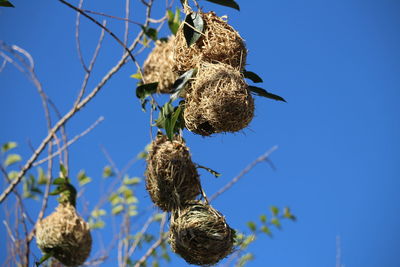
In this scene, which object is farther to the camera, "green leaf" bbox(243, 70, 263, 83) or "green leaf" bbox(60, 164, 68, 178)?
"green leaf" bbox(60, 164, 68, 178)

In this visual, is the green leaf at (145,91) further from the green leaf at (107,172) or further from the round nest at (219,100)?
the green leaf at (107,172)

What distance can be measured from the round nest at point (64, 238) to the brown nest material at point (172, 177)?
0.65 meters

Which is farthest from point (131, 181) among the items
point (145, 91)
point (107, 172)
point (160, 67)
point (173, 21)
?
point (145, 91)

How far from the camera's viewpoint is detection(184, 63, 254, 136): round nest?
4.72ft

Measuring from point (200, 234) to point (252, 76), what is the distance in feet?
1.61

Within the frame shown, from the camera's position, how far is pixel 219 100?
1.44 metres

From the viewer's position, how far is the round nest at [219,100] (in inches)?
56.6

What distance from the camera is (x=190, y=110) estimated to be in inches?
59.2

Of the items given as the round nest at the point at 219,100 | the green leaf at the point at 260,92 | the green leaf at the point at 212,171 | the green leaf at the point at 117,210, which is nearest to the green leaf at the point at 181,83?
the round nest at the point at 219,100

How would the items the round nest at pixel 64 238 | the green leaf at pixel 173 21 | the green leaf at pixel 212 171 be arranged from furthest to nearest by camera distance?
the green leaf at pixel 173 21 → the round nest at pixel 64 238 → the green leaf at pixel 212 171

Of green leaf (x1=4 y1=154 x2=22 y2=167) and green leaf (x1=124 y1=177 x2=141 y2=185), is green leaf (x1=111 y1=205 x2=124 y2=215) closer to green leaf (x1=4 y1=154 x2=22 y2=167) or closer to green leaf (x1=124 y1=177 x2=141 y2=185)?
green leaf (x1=124 y1=177 x2=141 y2=185)

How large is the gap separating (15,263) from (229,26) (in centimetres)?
154

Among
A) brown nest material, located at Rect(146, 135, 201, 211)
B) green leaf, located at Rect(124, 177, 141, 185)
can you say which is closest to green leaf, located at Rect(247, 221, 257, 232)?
green leaf, located at Rect(124, 177, 141, 185)

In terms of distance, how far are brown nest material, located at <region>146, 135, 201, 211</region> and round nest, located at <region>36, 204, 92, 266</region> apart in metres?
0.65
